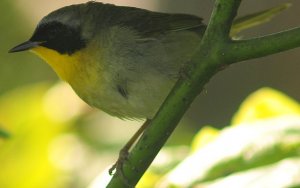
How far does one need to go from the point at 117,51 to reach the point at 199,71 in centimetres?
107

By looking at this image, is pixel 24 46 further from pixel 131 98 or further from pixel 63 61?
pixel 131 98

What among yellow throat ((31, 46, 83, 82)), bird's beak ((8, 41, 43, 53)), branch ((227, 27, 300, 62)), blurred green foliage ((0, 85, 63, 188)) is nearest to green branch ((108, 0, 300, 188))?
branch ((227, 27, 300, 62))

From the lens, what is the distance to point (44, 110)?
299cm

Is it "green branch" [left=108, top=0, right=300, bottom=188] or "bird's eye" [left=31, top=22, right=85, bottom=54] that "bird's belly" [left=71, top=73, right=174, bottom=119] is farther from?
"green branch" [left=108, top=0, right=300, bottom=188]

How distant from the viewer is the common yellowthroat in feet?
9.45

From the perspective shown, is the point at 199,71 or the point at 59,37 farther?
the point at 59,37

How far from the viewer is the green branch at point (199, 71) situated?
1.85 metres

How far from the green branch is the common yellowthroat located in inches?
33.9

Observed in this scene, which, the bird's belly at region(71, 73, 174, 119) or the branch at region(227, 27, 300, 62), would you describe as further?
the bird's belly at region(71, 73, 174, 119)

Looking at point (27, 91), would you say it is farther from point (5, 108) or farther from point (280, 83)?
point (280, 83)

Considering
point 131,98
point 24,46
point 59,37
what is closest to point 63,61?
point 59,37

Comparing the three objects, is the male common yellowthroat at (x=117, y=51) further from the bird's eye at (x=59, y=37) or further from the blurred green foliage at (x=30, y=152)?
the blurred green foliage at (x=30, y=152)

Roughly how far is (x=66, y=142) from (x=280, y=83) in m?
4.24

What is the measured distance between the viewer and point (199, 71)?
6.33 ft
